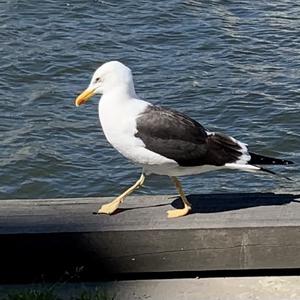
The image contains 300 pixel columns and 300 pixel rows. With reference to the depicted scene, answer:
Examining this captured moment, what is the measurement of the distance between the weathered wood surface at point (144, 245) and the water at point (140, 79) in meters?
2.88

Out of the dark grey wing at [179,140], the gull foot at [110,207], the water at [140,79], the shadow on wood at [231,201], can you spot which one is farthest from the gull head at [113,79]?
the water at [140,79]

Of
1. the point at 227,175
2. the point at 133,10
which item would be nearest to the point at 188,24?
the point at 133,10

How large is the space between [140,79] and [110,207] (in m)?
4.94

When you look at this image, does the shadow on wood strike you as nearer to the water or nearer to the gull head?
the gull head

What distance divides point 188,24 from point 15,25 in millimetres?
1865

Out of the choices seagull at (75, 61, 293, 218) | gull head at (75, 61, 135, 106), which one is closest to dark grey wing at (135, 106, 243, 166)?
seagull at (75, 61, 293, 218)

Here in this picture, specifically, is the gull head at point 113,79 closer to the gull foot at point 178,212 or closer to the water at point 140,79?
the gull foot at point 178,212

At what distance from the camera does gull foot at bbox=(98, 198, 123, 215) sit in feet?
14.8

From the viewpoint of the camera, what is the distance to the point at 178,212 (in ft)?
14.7

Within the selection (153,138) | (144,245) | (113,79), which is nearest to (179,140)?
(153,138)

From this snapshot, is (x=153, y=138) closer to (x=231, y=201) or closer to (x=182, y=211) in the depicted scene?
(x=182, y=211)

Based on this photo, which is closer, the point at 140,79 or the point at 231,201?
the point at 231,201

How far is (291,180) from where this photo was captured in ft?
24.6

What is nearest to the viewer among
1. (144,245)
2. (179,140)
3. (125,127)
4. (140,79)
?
(144,245)
